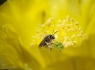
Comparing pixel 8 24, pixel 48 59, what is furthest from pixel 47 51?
pixel 8 24

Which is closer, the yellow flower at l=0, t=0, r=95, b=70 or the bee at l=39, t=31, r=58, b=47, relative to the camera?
the yellow flower at l=0, t=0, r=95, b=70

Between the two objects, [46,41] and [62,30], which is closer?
[46,41]

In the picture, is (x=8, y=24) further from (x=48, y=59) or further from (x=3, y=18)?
(x=48, y=59)

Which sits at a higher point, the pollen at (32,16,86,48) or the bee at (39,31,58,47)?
the pollen at (32,16,86,48)

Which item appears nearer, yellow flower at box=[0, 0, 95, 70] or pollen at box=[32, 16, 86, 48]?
yellow flower at box=[0, 0, 95, 70]

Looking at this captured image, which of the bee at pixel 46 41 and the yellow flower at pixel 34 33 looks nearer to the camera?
the yellow flower at pixel 34 33

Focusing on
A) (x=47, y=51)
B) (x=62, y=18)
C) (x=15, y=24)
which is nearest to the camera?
(x=47, y=51)
